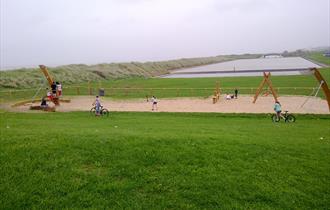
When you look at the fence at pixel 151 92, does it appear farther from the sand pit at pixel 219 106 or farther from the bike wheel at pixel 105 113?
the bike wheel at pixel 105 113

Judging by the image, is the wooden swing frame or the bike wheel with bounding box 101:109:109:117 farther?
the bike wheel with bounding box 101:109:109:117

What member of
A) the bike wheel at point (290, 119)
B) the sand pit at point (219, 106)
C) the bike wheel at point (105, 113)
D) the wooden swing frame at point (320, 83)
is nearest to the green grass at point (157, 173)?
the bike wheel at point (290, 119)

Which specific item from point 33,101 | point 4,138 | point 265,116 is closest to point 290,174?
point 4,138

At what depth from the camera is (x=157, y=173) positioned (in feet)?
25.5

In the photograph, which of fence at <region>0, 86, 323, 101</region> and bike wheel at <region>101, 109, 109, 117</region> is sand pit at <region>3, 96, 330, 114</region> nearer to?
bike wheel at <region>101, 109, 109, 117</region>

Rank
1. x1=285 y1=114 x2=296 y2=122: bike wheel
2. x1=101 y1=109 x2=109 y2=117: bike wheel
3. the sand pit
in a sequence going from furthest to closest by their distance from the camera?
1. the sand pit
2. x1=101 y1=109 x2=109 y2=117: bike wheel
3. x1=285 y1=114 x2=296 y2=122: bike wheel

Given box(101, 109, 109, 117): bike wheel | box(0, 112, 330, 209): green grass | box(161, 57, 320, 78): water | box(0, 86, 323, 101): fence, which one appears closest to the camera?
box(0, 112, 330, 209): green grass

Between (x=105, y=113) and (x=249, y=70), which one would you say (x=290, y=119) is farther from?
(x=249, y=70)

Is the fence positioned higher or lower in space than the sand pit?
higher

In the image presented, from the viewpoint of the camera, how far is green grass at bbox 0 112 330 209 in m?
6.74

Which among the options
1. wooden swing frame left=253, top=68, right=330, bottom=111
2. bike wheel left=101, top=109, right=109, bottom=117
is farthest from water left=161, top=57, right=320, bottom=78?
bike wheel left=101, top=109, right=109, bottom=117

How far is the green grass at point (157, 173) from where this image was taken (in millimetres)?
6742

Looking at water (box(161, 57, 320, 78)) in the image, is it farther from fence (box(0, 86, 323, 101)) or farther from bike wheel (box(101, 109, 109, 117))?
bike wheel (box(101, 109, 109, 117))

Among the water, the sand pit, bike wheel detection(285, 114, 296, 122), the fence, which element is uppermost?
the water
